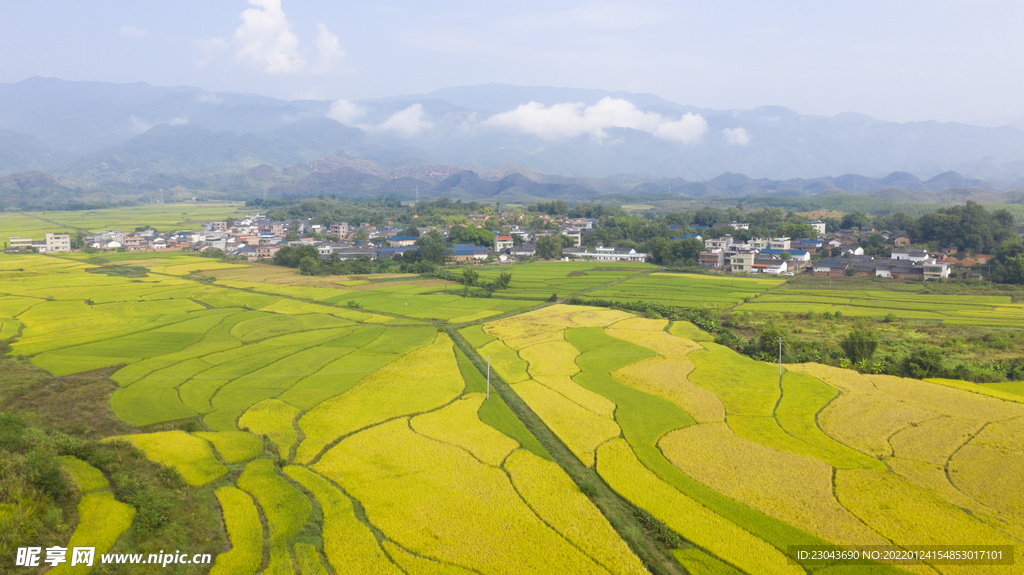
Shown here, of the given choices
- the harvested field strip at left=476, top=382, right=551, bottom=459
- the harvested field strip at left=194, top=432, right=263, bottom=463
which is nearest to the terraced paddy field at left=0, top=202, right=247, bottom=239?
the harvested field strip at left=194, top=432, right=263, bottom=463

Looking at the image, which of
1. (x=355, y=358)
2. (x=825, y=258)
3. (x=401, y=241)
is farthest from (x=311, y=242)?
(x=825, y=258)

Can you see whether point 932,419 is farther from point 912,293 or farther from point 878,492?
point 912,293

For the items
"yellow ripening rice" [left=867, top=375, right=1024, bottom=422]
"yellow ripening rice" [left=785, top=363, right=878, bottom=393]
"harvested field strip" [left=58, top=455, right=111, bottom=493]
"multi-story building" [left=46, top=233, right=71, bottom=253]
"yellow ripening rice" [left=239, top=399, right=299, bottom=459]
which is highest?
"multi-story building" [left=46, top=233, right=71, bottom=253]

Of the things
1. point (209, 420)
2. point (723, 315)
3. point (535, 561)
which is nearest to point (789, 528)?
point (535, 561)

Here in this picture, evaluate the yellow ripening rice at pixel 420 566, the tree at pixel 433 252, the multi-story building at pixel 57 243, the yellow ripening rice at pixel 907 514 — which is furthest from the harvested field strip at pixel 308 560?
the multi-story building at pixel 57 243

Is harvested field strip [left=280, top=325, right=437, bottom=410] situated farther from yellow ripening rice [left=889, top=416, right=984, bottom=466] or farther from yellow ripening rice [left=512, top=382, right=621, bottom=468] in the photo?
yellow ripening rice [left=889, top=416, right=984, bottom=466]

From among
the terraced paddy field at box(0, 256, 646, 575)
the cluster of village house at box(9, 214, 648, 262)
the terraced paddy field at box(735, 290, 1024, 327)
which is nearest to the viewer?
the terraced paddy field at box(0, 256, 646, 575)

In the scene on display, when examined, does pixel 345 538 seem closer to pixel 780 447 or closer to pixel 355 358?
pixel 780 447
